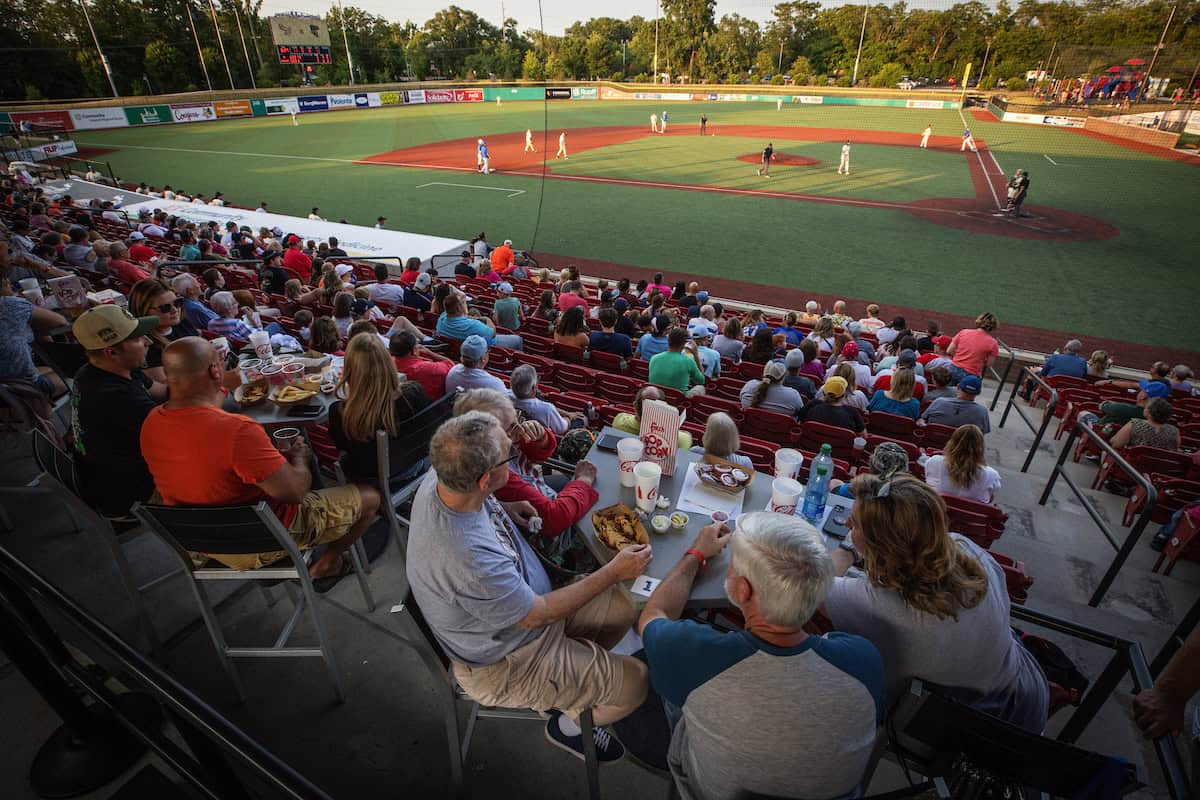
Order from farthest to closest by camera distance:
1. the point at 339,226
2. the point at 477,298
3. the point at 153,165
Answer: the point at 153,165 → the point at 339,226 → the point at 477,298

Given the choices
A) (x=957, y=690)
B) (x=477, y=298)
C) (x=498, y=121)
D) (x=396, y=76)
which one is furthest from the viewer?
(x=396, y=76)

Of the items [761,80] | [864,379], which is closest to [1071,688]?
[864,379]

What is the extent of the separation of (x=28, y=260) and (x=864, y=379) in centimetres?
1257

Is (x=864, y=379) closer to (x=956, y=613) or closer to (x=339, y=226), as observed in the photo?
(x=956, y=613)

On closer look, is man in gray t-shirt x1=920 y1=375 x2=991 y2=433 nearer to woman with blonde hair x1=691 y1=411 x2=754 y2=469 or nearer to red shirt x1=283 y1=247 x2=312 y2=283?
woman with blonde hair x1=691 y1=411 x2=754 y2=469

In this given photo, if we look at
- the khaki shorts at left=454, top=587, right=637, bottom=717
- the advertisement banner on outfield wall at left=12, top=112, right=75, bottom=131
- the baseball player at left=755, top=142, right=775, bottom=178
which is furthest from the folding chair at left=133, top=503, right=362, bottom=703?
the advertisement banner on outfield wall at left=12, top=112, right=75, bottom=131

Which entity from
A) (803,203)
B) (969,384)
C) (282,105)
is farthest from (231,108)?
(969,384)

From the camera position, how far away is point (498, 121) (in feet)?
148

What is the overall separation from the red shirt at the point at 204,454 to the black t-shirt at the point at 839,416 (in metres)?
4.78

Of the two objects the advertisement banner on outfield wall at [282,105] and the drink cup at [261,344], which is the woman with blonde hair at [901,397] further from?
the advertisement banner on outfield wall at [282,105]

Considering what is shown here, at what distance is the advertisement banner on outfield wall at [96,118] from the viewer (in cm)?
3734

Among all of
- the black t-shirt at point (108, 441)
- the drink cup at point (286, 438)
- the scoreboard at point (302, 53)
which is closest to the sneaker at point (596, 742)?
the drink cup at point (286, 438)

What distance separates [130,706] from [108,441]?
202 centimetres

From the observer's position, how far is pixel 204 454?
277cm
